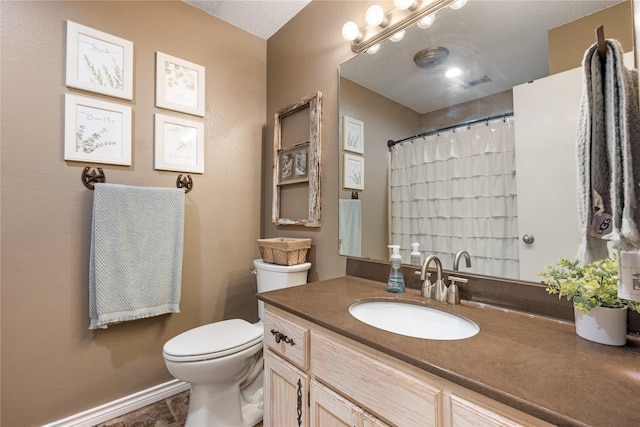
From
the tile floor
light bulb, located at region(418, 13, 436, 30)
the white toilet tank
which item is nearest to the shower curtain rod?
light bulb, located at region(418, 13, 436, 30)

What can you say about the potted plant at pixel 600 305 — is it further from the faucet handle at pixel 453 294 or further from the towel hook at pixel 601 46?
the towel hook at pixel 601 46

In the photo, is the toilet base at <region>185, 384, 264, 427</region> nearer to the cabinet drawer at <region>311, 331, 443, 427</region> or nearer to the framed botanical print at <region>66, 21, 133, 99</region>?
the cabinet drawer at <region>311, 331, 443, 427</region>

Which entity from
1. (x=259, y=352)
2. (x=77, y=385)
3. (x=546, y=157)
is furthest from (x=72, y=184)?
(x=546, y=157)

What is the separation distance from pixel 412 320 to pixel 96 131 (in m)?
1.81

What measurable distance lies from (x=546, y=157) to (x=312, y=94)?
129cm

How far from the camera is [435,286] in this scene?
3.49 ft

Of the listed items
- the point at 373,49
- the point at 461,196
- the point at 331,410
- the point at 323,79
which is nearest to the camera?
the point at 331,410

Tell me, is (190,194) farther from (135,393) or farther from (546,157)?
(546,157)

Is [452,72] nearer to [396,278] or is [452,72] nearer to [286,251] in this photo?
[396,278]

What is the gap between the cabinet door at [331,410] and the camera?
0.77 m

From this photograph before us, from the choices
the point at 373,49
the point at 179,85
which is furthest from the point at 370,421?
the point at 179,85

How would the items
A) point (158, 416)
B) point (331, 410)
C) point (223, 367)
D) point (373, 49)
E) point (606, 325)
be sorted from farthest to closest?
point (158, 416)
point (373, 49)
point (223, 367)
point (331, 410)
point (606, 325)

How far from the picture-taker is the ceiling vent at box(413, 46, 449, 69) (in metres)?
1.19

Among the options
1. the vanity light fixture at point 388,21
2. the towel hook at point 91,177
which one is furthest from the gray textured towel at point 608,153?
the towel hook at point 91,177
